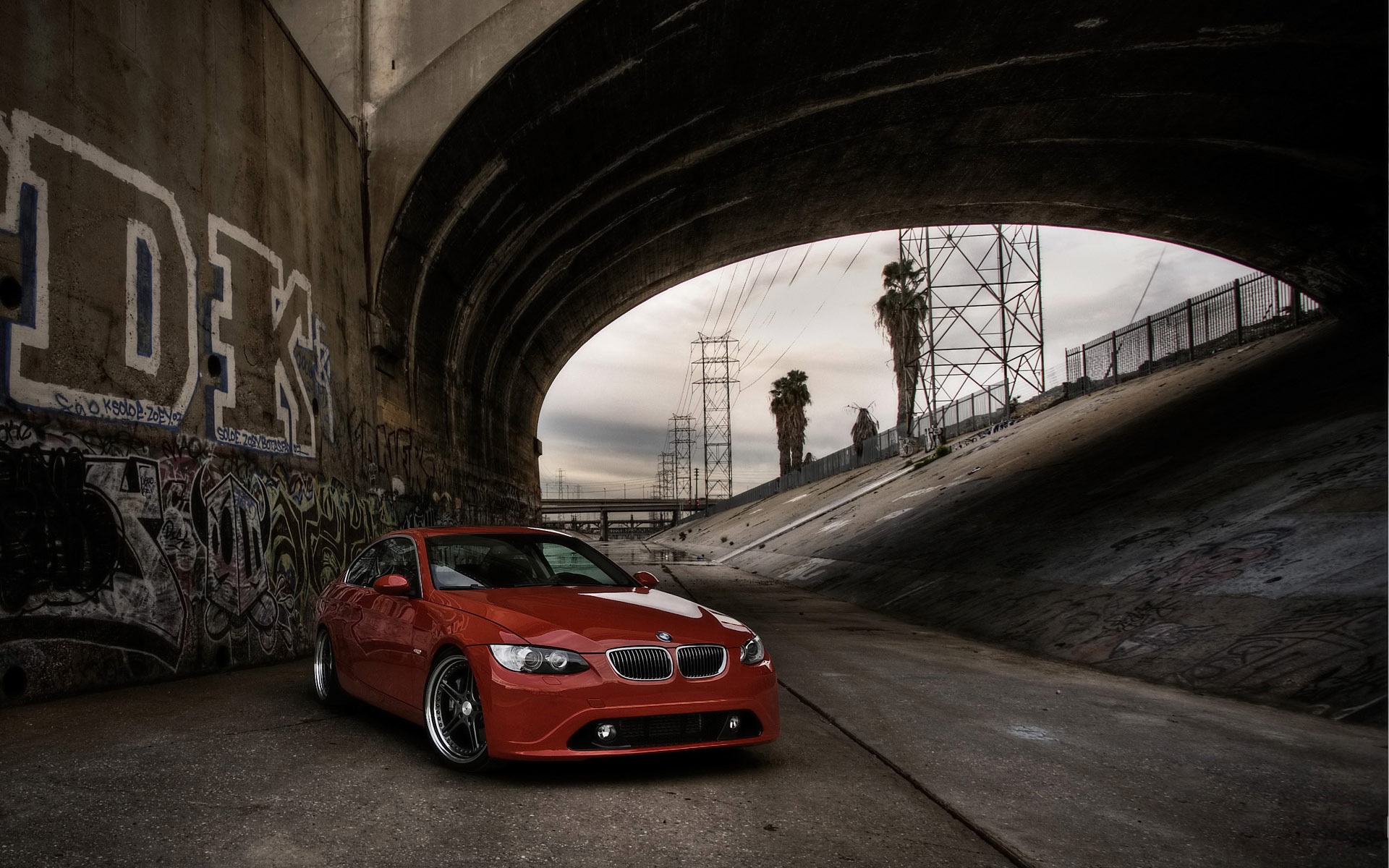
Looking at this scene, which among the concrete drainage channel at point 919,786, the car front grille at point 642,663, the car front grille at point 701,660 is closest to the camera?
the concrete drainage channel at point 919,786

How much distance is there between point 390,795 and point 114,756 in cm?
198

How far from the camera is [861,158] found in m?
20.9

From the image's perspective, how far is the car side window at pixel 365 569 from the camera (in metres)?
6.96

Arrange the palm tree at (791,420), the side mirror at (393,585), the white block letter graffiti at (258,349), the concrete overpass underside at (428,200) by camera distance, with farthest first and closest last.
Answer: the palm tree at (791,420)
the white block letter graffiti at (258,349)
the concrete overpass underside at (428,200)
the side mirror at (393,585)

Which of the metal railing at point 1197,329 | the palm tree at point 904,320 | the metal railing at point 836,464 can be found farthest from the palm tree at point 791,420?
the metal railing at point 1197,329

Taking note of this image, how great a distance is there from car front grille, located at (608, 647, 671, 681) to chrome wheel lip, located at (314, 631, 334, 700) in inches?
122

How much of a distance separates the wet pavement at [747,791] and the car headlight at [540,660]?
24.0 inches

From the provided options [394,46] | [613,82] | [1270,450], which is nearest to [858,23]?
[613,82]

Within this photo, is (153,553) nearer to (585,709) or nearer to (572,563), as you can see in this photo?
(572,563)

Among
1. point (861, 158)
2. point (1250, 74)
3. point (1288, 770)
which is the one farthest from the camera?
point (861, 158)

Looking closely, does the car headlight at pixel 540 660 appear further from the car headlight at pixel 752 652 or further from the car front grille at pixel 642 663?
the car headlight at pixel 752 652

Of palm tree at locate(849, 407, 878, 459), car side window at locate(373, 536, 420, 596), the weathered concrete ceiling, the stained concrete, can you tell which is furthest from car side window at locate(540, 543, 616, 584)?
palm tree at locate(849, 407, 878, 459)

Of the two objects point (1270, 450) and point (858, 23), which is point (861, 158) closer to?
point (858, 23)

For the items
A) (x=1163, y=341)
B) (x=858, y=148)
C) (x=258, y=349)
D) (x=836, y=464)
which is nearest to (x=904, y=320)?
(x=836, y=464)
